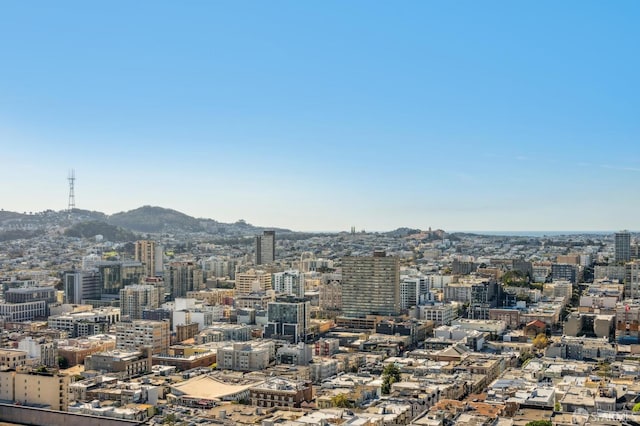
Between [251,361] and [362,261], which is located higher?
[362,261]

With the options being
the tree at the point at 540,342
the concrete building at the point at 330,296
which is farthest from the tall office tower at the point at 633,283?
the concrete building at the point at 330,296

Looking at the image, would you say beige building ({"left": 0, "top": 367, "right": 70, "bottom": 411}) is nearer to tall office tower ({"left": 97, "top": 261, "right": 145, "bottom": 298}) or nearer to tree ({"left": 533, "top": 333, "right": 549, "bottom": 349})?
tree ({"left": 533, "top": 333, "right": 549, "bottom": 349})

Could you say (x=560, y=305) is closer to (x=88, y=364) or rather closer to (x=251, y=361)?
(x=251, y=361)

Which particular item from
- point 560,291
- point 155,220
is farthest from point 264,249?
point 155,220

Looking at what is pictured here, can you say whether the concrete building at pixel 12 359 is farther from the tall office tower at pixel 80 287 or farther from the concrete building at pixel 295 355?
the tall office tower at pixel 80 287

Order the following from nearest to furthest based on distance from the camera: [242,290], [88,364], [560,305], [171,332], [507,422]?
1. [507,422]
2. [88,364]
3. [171,332]
4. [560,305]
5. [242,290]

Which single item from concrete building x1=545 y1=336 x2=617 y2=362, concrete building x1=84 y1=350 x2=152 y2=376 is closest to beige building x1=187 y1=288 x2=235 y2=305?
concrete building x1=84 y1=350 x2=152 y2=376

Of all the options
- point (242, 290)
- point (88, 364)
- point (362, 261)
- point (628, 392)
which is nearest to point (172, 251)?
point (242, 290)
